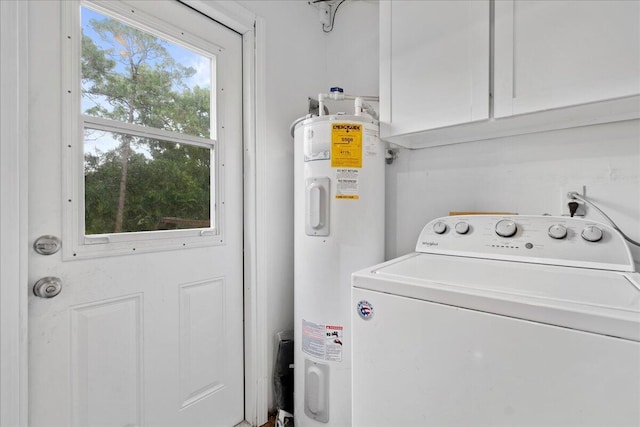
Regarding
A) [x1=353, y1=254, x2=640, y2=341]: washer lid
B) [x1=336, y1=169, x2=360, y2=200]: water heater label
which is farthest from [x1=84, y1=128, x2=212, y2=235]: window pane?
[x1=353, y1=254, x2=640, y2=341]: washer lid

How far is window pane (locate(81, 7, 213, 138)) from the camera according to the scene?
1.03 metres

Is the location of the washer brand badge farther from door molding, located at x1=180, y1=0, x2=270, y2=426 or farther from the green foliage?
the green foliage

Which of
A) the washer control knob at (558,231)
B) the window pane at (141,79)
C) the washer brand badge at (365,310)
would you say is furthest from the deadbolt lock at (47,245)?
the washer control knob at (558,231)

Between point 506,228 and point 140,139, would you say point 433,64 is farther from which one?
point 140,139

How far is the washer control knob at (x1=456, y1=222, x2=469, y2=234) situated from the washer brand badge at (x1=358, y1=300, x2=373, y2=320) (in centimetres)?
59

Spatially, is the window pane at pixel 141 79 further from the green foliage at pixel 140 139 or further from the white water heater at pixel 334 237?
the white water heater at pixel 334 237

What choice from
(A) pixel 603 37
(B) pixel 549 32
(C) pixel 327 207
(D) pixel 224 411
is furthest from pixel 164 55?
(D) pixel 224 411

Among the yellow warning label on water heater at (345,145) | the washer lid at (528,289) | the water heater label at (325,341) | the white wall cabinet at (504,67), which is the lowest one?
the water heater label at (325,341)

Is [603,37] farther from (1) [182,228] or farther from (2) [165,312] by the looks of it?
(2) [165,312]

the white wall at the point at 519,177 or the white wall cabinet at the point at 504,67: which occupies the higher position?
the white wall cabinet at the point at 504,67

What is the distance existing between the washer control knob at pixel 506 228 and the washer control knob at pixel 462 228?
0.36ft

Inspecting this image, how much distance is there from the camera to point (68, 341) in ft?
3.20

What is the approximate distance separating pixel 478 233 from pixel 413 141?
567mm

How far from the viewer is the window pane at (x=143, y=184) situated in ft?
3.42
